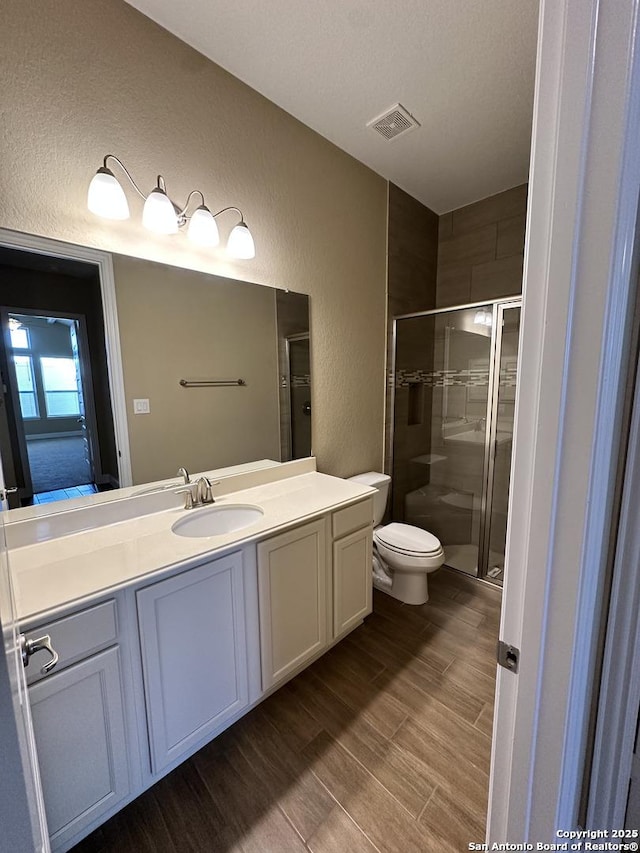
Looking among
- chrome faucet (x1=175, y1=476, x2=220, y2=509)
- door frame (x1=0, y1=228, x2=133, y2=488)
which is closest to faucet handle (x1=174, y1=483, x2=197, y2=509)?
chrome faucet (x1=175, y1=476, x2=220, y2=509)

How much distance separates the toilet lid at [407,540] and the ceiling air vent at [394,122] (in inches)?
93.5

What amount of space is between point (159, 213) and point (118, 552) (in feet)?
4.27

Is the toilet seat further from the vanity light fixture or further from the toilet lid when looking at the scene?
the vanity light fixture

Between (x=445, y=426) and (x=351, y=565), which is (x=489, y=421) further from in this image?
(x=351, y=565)

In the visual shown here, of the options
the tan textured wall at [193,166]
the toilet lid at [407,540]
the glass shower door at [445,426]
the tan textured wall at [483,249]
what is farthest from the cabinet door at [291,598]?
the tan textured wall at [483,249]

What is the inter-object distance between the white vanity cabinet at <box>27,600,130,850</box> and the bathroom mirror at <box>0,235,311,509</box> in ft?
1.87

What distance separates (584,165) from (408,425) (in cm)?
246

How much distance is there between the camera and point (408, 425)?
2889mm

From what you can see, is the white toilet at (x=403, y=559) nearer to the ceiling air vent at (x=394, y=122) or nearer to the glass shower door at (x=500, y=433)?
the glass shower door at (x=500, y=433)

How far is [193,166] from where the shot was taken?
1559 millimetres

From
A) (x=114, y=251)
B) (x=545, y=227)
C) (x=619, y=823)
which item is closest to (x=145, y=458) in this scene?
(x=114, y=251)

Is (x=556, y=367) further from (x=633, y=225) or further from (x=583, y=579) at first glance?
(x=583, y=579)

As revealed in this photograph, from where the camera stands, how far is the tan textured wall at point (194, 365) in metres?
1.50

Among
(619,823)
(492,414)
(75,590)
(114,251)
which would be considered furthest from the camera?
(492,414)
